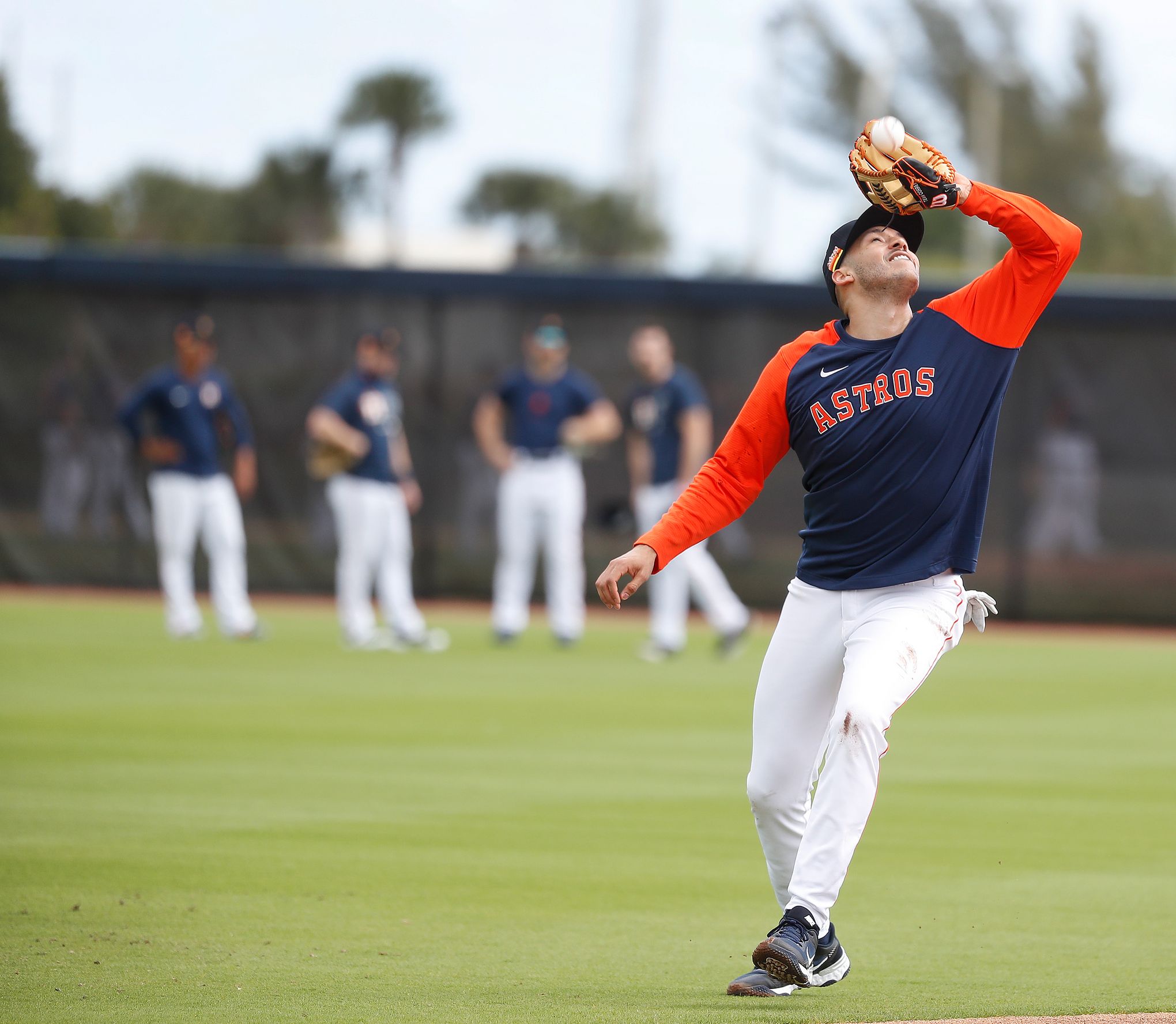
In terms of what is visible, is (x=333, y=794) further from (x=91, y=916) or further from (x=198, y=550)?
(x=198, y=550)

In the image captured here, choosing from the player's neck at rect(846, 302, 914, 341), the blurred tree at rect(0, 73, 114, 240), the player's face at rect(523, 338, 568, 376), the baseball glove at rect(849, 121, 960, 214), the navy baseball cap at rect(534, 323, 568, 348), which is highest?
the blurred tree at rect(0, 73, 114, 240)

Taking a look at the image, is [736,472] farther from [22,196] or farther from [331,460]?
[22,196]

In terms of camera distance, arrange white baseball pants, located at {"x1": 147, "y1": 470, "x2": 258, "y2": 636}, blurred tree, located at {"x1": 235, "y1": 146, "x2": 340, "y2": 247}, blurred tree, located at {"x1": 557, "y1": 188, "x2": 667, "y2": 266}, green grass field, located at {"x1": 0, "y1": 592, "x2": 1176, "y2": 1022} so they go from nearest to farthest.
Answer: green grass field, located at {"x1": 0, "y1": 592, "x2": 1176, "y2": 1022} < white baseball pants, located at {"x1": 147, "y1": 470, "x2": 258, "y2": 636} < blurred tree, located at {"x1": 557, "y1": 188, "x2": 667, "y2": 266} < blurred tree, located at {"x1": 235, "y1": 146, "x2": 340, "y2": 247}

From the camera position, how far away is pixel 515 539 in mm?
15547

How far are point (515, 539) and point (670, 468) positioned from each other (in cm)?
161

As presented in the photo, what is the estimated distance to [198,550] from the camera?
67.4ft

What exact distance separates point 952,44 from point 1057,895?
198ft

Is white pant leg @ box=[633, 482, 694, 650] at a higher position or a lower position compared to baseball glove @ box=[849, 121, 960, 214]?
lower

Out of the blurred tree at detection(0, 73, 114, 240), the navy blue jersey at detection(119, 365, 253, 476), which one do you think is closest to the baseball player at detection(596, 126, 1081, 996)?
the navy blue jersey at detection(119, 365, 253, 476)

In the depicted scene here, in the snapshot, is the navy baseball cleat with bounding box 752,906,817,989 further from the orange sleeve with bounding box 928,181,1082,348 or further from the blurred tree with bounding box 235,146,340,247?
the blurred tree with bounding box 235,146,340,247

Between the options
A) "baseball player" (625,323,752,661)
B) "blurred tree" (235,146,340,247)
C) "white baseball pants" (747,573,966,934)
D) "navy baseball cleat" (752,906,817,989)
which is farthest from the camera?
"blurred tree" (235,146,340,247)

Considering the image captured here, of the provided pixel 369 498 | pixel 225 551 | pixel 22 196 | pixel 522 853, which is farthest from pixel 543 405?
pixel 22 196

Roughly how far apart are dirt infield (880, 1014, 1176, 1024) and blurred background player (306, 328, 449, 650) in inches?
423

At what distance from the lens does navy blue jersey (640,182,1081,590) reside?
516cm
